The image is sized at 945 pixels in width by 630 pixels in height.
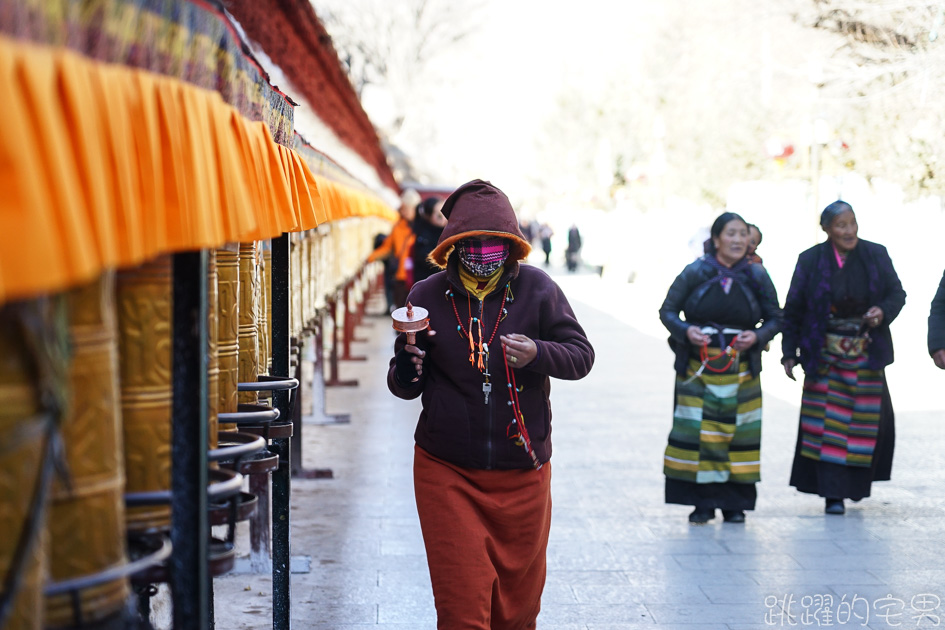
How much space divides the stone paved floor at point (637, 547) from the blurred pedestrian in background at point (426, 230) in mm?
2244

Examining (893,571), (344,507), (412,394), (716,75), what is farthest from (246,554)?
(716,75)

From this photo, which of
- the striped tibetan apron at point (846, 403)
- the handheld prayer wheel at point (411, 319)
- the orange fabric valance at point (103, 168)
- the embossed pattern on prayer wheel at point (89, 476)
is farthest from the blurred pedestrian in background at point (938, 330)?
the embossed pattern on prayer wheel at point (89, 476)

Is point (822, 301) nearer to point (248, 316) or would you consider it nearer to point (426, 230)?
point (248, 316)

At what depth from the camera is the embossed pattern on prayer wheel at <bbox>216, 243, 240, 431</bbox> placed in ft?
10.9

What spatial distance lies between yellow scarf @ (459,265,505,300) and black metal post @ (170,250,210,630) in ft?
5.92

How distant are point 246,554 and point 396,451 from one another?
2.99 m

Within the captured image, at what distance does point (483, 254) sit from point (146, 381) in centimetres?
187

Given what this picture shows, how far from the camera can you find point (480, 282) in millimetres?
4277

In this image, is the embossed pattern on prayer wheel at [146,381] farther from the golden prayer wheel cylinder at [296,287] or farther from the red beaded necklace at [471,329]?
the golden prayer wheel cylinder at [296,287]

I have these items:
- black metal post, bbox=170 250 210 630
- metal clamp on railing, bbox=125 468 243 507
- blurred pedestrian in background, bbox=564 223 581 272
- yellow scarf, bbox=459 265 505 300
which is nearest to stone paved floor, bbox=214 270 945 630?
yellow scarf, bbox=459 265 505 300

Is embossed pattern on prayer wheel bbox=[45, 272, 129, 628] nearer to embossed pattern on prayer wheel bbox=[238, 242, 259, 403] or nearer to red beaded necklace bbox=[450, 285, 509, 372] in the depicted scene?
embossed pattern on prayer wheel bbox=[238, 242, 259, 403]

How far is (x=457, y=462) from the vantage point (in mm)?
4121

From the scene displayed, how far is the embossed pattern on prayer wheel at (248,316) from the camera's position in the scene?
147 inches

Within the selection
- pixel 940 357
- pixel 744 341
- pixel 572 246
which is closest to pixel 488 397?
pixel 744 341
